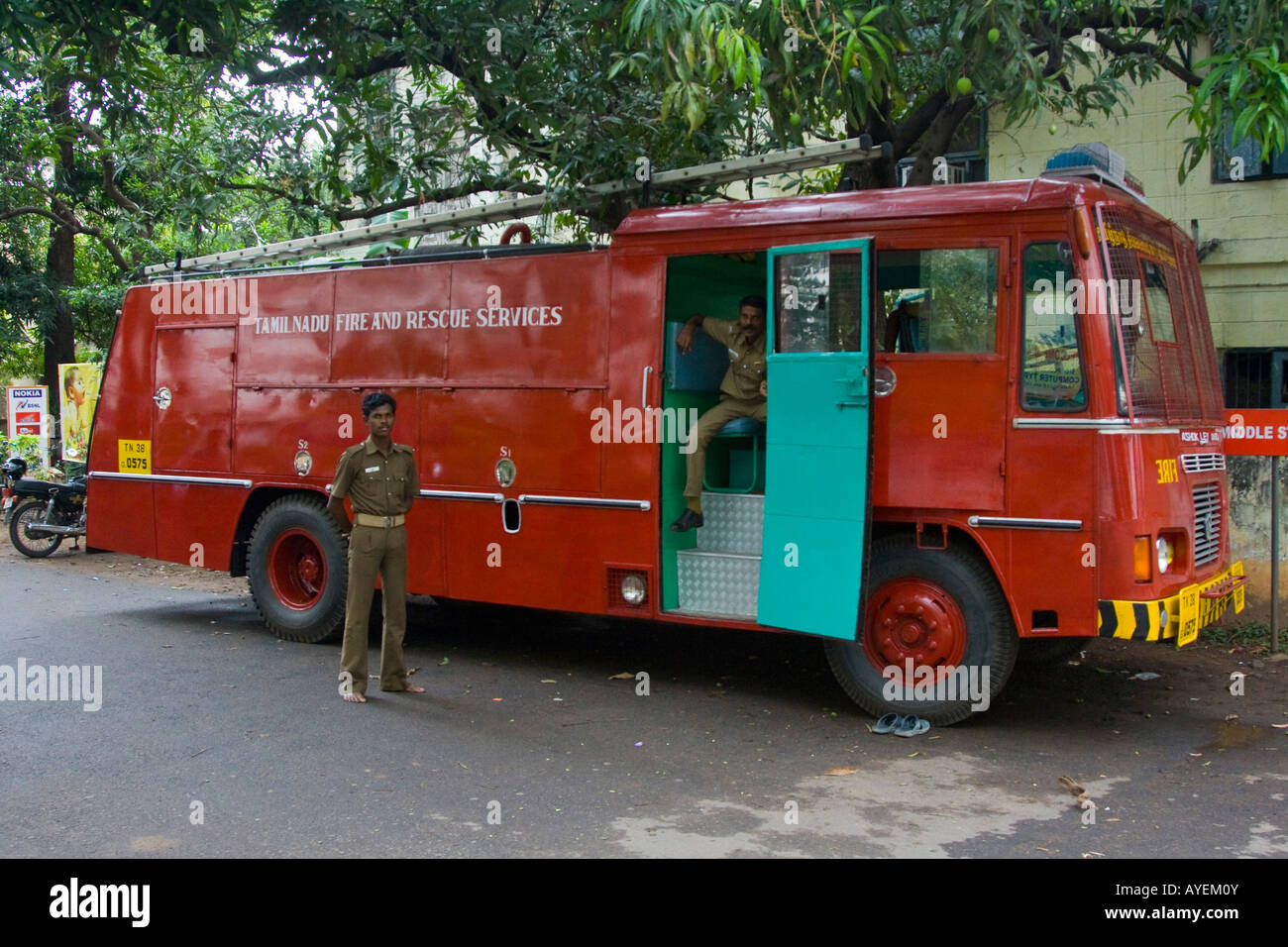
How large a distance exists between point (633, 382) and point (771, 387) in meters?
1.01

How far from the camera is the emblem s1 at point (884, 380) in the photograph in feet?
22.3

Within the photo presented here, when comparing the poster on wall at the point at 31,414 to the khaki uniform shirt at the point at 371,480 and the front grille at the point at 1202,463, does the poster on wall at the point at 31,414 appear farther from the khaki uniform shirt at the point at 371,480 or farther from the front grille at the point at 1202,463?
the front grille at the point at 1202,463

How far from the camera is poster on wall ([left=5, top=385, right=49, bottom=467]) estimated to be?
16.9m

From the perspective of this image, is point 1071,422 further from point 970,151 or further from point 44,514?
point 44,514

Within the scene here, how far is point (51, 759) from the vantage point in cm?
624

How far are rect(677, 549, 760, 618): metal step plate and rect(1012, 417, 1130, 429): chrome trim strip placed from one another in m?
1.89

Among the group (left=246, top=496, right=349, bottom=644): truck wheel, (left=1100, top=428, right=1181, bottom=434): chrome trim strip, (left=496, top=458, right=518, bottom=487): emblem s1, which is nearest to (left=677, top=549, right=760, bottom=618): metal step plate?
(left=496, top=458, right=518, bottom=487): emblem s1

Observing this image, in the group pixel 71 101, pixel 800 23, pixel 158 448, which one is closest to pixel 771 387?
pixel 800 23

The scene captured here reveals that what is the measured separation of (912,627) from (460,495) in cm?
336

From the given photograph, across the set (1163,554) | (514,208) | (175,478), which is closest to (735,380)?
(514,208)

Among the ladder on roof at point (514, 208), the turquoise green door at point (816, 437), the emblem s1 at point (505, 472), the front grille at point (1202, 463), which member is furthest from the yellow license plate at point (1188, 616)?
the emblem s1 at point (505, 472)

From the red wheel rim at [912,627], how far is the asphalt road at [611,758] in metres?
0.41

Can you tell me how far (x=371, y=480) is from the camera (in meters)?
7.64

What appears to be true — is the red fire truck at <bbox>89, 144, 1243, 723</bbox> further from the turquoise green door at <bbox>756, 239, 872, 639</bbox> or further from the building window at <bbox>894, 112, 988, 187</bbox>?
the building window at <bbox>894, 112, 988, 187</bbox>
